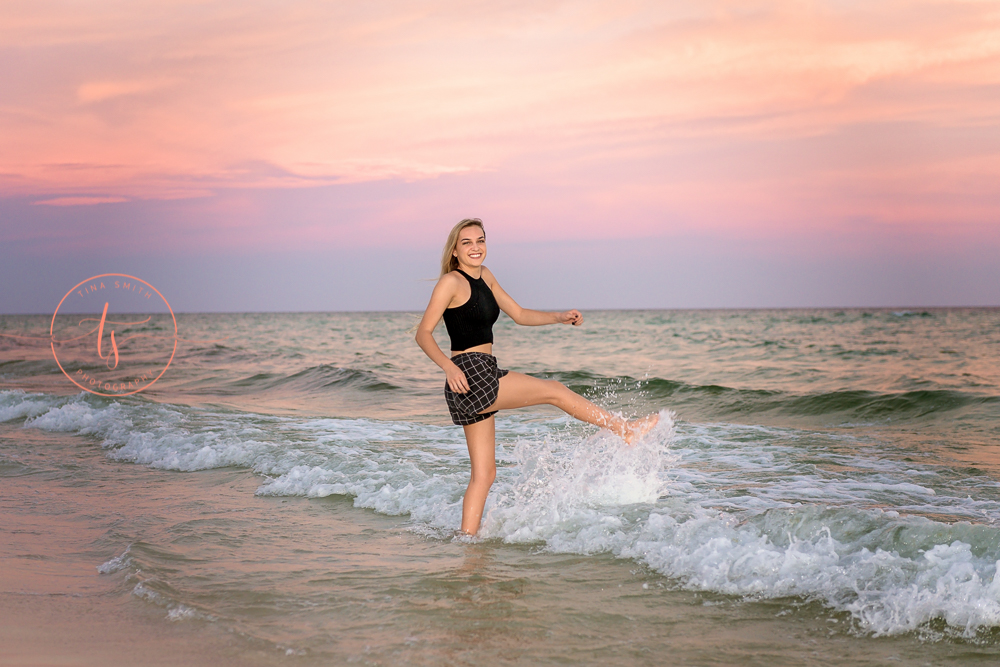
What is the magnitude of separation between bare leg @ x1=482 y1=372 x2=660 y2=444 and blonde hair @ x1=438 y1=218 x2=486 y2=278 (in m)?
0.85

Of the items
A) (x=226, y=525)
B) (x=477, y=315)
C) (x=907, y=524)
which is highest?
(x=477, y=315)

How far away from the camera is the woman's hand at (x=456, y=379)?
479 cm

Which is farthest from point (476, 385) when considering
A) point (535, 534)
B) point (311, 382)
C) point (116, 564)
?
point (311, 382)

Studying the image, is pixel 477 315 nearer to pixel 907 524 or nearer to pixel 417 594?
pixel 417 594

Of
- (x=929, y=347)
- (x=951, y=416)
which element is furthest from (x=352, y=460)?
(x=929, y=347)

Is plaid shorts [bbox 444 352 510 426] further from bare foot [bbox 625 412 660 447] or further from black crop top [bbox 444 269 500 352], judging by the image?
bare foot [bbox 625 412 660 447]

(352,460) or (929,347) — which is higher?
(929,347)

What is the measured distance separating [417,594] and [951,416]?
411 inches

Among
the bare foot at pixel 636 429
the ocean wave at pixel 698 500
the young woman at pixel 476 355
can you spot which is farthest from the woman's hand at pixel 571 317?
the ocean wave at pixel 698 500

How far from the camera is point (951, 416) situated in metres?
11.6

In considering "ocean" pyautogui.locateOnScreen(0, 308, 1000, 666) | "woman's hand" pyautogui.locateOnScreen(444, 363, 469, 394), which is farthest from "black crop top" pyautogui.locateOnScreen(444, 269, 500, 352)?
"ocean" pyautogui.locateOnScreen(0, 308, 1000, 666)

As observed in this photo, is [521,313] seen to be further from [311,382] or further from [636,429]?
[311,382]

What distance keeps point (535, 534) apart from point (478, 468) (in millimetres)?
657

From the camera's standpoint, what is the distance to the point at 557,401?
5.34 meters
